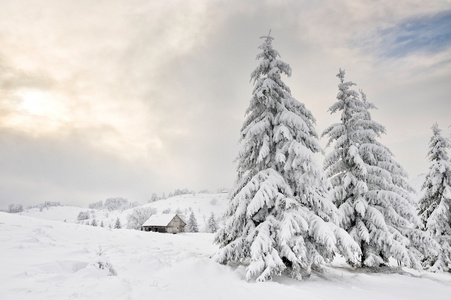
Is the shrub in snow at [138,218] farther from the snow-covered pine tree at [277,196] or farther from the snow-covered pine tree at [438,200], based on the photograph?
the snow-covered pine tree at [438,200]

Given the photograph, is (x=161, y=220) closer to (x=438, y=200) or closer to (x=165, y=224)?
(x=165, y=224)

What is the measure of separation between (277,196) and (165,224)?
56.8 metres

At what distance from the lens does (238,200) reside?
10.2 metres

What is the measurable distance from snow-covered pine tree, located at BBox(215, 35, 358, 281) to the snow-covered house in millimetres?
54638

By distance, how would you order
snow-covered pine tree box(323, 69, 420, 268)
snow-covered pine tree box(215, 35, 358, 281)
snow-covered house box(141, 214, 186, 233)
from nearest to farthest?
1. snow-covered pine tree box(215, 35, 358, 281)
2. snow-covered pine tree box(323, 69, 420, 268)
3. snow-covered house box(141, 214, 186, 233)

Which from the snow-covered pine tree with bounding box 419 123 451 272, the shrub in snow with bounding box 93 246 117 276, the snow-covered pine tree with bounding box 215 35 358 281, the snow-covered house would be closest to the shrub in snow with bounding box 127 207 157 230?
the snow-covered house

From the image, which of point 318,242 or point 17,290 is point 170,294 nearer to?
point 17,290

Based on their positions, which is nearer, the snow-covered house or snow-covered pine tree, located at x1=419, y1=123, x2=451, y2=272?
snow-covered pine tree, located at x1=419, y1=123, x2=451, y2=272

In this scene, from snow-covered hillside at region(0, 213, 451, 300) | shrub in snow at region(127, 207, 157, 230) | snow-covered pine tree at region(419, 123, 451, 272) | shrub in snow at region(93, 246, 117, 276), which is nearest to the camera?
snow-covered hillside at region(0, 213, 451, 300)

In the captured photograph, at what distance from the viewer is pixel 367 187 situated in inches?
584

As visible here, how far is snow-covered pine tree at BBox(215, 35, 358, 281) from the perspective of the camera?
29.9 ft

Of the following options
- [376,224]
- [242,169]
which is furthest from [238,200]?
[376,224]

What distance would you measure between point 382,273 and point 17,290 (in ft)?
52.1

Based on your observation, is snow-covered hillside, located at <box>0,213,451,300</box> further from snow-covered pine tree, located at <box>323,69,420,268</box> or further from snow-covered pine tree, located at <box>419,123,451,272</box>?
snow-covered pine tree, located at <box>419,123,451,272</box>
